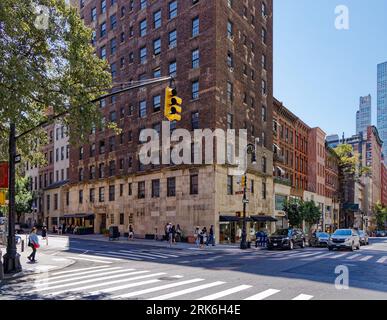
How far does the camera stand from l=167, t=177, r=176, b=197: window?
4122 centimetres

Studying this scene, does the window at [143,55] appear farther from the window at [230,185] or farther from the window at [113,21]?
the window at [230,185]

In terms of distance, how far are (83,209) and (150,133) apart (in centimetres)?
1858

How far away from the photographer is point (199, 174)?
3831 centimetres

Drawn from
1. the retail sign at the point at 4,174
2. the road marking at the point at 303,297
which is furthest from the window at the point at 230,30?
the road marking at the point at 303,297

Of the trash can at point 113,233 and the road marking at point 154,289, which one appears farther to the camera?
the trash can at point 113,233

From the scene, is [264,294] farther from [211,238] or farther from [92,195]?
[92,195]

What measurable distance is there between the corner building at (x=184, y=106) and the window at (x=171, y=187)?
0.15m

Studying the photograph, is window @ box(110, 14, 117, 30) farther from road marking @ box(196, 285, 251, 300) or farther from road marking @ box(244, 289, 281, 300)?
road marking @ box(244, 289, 281, 300)

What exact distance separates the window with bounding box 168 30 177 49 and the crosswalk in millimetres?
31437

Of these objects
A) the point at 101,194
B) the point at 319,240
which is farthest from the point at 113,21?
the point at 319,240

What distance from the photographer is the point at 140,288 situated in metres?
12.6

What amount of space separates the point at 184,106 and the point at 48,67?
24.9 metres

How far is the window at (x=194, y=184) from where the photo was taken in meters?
38.7
